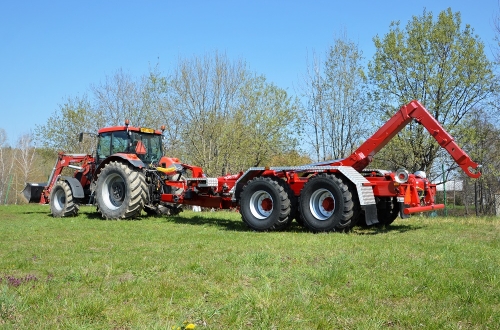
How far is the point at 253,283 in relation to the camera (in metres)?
4.77

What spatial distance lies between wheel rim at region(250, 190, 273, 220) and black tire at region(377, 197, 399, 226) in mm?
2314

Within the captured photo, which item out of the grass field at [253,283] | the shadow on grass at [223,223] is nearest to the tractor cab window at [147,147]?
the shadow on grass at [223,223]

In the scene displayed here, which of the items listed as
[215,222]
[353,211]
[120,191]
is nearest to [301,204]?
[353,211]

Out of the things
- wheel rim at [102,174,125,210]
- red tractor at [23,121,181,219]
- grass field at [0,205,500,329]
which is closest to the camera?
grass field at [0,205,500,329]

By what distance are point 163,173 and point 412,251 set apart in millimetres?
7922

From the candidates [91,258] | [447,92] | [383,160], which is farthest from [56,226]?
[447,92]

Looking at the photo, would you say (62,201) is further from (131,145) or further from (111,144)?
(131,145)

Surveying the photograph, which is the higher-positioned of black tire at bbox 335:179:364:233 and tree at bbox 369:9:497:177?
tree at bbox 369:9:497:177

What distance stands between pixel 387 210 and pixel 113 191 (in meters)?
7.34

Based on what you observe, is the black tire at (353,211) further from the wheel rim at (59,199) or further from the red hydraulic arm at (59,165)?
the red hydraulic arm at (59,165)

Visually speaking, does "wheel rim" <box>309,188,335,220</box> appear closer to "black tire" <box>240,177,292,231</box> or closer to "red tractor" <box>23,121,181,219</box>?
"black tire" <box>240,177,292,231</box>

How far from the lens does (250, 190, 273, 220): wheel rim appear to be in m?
10.1

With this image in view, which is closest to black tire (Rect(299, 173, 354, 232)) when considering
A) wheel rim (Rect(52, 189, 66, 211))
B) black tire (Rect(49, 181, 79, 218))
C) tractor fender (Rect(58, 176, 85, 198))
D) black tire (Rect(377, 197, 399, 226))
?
black tire (Rect(377, 197, 399, 226))

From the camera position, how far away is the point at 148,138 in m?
13.7
